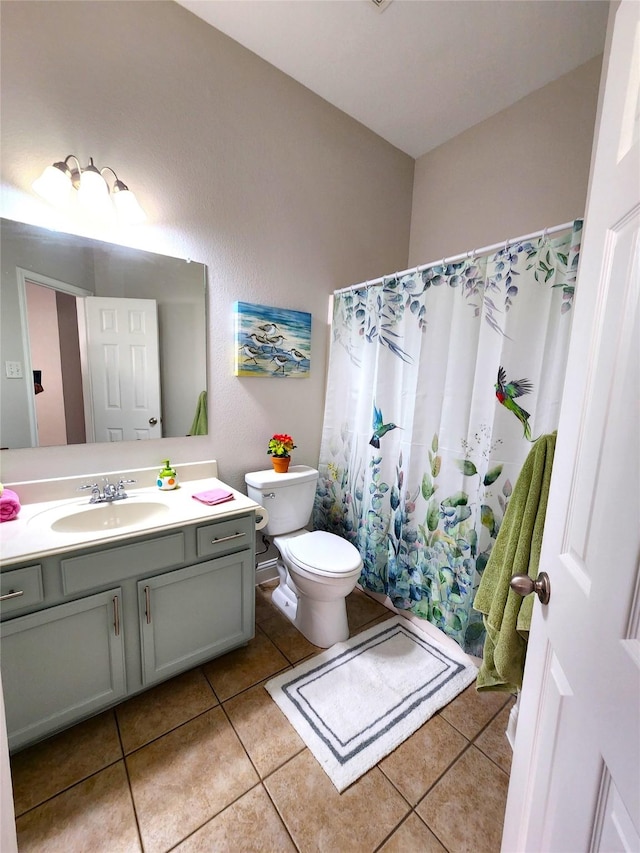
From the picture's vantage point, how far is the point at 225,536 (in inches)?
59.2

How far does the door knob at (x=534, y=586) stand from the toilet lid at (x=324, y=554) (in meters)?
1.02

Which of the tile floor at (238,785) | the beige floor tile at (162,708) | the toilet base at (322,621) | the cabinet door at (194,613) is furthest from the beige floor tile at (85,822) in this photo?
the toilet base at (322,621)

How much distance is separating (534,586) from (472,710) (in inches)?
44.7

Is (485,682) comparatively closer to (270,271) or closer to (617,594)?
(617,594)

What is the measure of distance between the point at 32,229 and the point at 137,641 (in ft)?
5.34

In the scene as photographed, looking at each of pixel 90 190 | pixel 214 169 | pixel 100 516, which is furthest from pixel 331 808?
pixel 214 169

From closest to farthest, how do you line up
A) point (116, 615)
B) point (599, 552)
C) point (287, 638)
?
1. point (599, 552)
2. point (116, 615)
3. point (287, 638)

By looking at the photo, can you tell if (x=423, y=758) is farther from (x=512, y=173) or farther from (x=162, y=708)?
(x=512, y=173)

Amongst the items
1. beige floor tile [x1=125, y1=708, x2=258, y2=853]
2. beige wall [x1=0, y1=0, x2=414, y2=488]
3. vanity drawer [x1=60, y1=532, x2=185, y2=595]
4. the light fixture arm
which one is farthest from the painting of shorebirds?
beige floor tile [x1=125, y1=708, x2=258, y2=853]

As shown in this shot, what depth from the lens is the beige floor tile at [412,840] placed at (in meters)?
1.03

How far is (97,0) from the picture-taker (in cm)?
141

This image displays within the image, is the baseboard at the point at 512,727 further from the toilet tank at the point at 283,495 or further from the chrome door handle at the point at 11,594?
the chrome door handle at the point at 11,594

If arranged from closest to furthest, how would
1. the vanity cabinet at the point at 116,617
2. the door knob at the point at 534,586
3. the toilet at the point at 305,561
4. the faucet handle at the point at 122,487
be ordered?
the door knob at the point at 534,586, the vanity cabinet at the point at 116,617, the faucet handle at the point at 122,487, the toilet at the point at 305,561

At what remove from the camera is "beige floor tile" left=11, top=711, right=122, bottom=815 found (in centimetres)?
114
